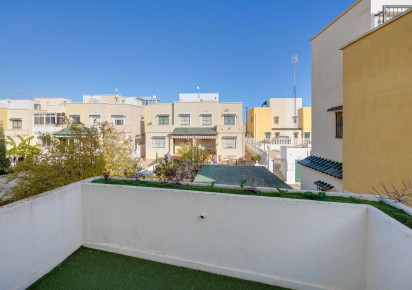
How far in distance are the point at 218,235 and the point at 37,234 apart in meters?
4.95

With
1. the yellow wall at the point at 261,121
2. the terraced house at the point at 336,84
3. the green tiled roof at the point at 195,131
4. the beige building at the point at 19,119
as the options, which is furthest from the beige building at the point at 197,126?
the beige building at the point at 19,119

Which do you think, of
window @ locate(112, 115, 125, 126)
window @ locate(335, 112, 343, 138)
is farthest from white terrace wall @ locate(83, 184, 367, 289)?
window @ locate(112, 115, 125, 126)

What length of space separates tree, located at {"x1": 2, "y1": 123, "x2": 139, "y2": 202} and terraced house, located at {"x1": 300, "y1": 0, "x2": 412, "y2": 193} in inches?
489

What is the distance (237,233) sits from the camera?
5.80 m

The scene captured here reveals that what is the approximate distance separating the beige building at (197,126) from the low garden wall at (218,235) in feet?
102

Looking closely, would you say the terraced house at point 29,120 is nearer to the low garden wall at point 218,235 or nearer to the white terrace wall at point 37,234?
the white terrace wall at point 37,234

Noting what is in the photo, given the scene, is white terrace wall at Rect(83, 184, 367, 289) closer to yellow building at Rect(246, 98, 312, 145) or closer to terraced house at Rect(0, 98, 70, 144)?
terraced house at Rect(0, 98, 70, 144)

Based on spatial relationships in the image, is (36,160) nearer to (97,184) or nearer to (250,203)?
(97,184)

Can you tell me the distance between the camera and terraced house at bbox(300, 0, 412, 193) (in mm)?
9000

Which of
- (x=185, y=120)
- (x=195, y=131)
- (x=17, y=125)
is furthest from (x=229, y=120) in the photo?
(x=17, y=125)

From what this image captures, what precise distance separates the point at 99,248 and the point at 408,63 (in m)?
12.2

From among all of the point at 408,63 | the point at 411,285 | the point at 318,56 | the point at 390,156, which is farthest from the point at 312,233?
the point at 318,56

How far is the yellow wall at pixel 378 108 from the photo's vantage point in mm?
7066

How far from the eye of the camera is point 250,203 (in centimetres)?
567
